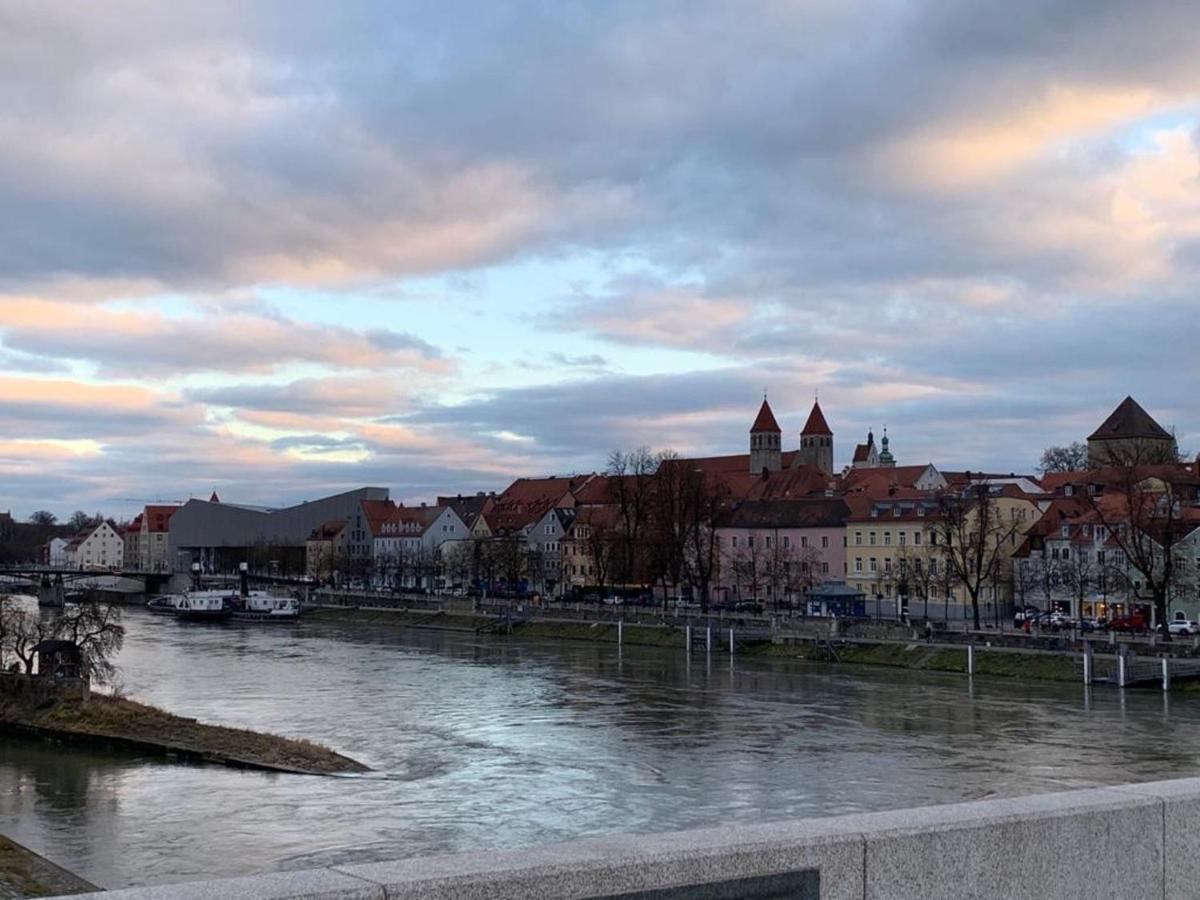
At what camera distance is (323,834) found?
2222cm

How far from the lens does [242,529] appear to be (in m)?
148

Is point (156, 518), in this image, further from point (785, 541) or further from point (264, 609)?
point (785, 541)

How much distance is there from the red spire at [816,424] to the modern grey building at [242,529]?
1900 inches

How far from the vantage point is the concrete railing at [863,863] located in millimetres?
4762

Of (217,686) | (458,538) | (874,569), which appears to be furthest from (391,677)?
(458,538)

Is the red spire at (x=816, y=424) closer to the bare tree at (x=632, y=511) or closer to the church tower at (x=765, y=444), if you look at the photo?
the church tower at (x=765, y=444)

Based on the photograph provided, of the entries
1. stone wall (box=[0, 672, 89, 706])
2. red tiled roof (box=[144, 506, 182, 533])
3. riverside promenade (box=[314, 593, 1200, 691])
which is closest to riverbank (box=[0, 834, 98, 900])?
stone wall (box=[0, 672, 89, 706])

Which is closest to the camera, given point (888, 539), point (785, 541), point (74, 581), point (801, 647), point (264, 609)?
point (801, 647)

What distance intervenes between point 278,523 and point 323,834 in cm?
12887

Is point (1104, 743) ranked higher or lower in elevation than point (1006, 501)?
lower

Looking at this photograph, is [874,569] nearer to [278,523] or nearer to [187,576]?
[187,576]

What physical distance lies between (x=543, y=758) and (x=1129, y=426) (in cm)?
8987

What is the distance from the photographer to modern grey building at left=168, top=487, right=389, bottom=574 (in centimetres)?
14488

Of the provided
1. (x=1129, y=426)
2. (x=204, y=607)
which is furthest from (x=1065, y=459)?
(x=204, y=607)
